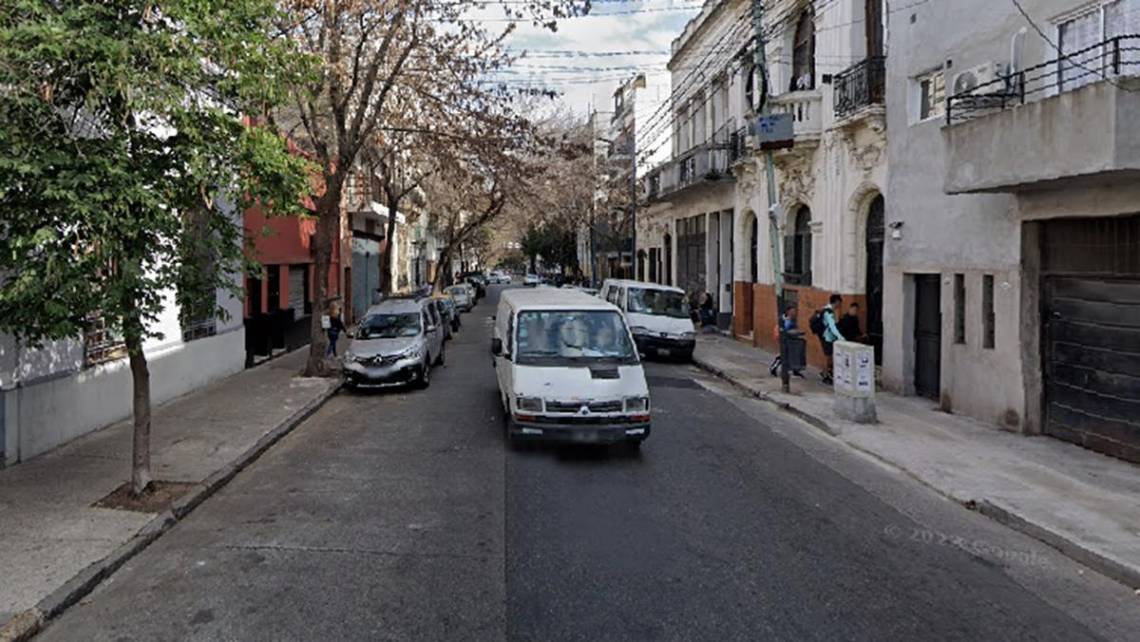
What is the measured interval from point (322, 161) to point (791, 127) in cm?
969

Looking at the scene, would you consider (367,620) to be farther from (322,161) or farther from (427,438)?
(322,161)

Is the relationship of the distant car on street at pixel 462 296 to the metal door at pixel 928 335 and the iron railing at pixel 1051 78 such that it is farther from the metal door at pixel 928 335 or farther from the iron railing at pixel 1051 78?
the iron railing at pixel 1051 78

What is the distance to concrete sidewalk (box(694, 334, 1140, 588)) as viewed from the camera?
688 centimetres

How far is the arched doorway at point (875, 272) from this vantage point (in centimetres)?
1673

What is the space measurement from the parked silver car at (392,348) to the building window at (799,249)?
9.36 meters

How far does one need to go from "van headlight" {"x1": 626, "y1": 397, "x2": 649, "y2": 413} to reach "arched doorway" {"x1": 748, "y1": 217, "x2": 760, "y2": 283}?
1526 centimetres

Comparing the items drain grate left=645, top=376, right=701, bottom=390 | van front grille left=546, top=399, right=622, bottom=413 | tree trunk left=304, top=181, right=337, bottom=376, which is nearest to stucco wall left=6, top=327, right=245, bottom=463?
tree trunk left=304, top=181, right=337, bottom=376

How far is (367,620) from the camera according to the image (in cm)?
516

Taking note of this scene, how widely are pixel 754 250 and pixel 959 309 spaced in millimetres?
12309

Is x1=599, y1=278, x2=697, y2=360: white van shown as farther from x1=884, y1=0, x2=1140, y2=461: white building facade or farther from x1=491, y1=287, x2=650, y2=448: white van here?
x1=491, y1=287, x2=650, y2=448: white van

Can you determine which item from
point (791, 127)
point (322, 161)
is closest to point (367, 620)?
point (322, 161)

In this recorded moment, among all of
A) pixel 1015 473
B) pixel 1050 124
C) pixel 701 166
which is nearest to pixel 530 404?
pixel 1015 473

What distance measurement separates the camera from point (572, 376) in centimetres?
974

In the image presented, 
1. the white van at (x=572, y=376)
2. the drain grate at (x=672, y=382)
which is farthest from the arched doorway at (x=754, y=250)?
the white van at (x=572, y=376)
